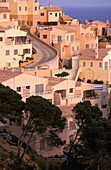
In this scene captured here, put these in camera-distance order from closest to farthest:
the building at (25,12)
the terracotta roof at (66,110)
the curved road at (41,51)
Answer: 1. the terracotta roof at (66,110)
2. the curved road at (41,51)
3. the building at (25,12)

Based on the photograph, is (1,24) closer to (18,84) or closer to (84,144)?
(18,84)

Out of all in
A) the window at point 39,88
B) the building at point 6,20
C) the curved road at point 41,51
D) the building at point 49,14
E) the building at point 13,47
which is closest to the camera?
the window at point 39,88

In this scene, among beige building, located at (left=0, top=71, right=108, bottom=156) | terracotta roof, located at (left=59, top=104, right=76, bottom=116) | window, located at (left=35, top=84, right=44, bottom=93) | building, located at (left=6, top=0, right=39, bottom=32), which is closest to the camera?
terracotta roof, located at (left=59, top=104, right=76, bottom=116)

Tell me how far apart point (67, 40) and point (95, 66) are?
322 inches

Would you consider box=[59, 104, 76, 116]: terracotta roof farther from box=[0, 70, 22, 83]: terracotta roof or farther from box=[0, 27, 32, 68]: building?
box=[0, 27, 32, 68]: building

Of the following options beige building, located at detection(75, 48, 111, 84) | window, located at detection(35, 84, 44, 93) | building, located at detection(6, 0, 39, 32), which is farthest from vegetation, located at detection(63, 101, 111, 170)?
building, located at detection(6, 0, 39, 32)

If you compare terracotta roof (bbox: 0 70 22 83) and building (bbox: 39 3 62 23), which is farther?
building (bbox: 39 3 62 23)

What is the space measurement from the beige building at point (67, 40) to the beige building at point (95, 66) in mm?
3777

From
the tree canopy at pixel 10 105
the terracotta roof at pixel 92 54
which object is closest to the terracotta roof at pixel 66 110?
the tree canopy at pixel 10 105

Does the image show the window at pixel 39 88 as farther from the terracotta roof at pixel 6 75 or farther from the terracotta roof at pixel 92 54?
the terracotta roof at pixel 92 54

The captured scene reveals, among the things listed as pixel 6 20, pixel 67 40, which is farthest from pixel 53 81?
pixel 6 20

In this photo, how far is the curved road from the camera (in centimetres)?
6706

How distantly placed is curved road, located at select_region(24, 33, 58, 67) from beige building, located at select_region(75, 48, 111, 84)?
3.81 meters

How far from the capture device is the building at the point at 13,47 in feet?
210
